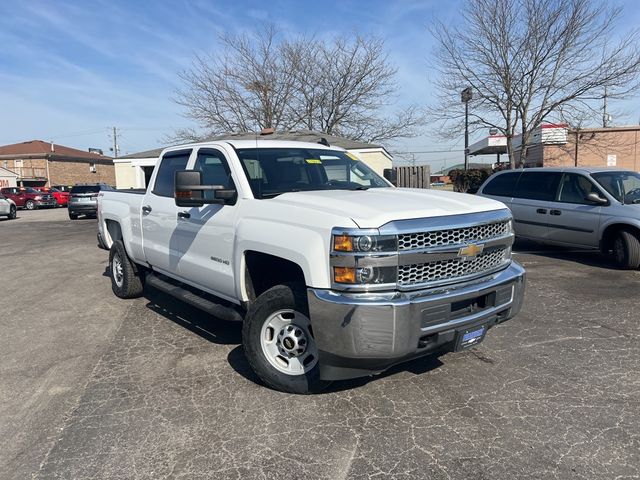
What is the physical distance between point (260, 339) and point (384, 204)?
4.65 ft

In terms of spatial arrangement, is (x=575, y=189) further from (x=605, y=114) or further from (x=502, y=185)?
(x=605, y=114)

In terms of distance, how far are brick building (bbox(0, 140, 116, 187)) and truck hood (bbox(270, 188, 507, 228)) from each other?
55234 millimetres

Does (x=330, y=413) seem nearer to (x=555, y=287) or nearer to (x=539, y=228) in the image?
(x=555, y=287)

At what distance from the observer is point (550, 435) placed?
10.1ft

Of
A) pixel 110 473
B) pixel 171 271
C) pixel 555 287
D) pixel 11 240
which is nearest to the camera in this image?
pixel 110 473

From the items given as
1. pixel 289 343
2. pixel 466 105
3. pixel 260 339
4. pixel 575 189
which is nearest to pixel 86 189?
pixel 466 105

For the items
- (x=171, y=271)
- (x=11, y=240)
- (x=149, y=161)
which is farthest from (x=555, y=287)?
(x=149, y=161)

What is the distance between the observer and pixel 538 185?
938cm

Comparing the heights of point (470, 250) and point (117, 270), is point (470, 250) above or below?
above

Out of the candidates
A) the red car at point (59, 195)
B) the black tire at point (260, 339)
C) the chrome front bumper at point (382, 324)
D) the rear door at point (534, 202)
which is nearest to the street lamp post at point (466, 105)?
the rear door at point (534, 202)

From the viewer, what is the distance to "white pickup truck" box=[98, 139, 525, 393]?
307 centimetres

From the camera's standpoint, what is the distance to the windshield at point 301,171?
4.28m

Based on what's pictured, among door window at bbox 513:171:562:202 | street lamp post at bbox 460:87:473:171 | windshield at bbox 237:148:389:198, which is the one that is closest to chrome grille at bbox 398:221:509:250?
windshield at bbox 237:148:389:198

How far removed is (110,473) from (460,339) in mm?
2346
